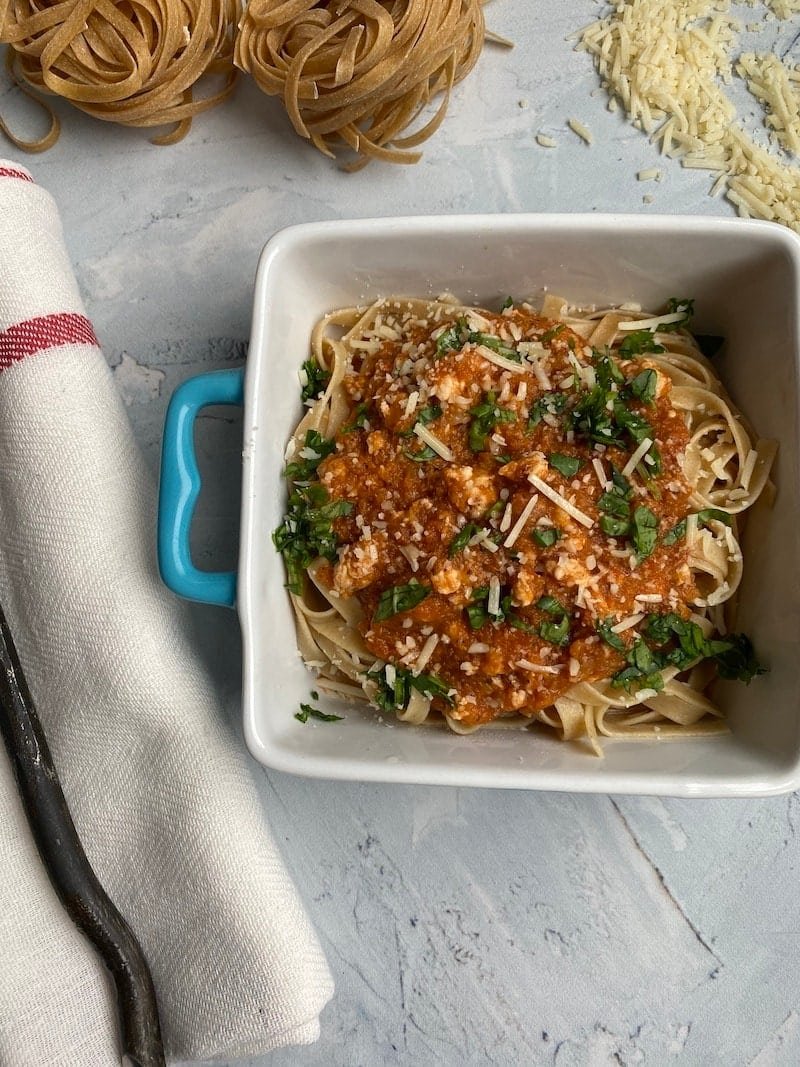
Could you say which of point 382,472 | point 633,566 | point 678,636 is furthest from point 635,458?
point 382,472

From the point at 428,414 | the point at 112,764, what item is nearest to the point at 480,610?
the point at 428,414

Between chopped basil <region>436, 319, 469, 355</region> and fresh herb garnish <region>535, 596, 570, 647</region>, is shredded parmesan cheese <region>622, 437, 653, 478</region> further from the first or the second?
chopped basil <region>436, 319, 469, 355</region>

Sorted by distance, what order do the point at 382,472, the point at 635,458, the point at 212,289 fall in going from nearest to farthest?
1. the point at 635,458
2. the point at 382,472
3. the point at 212,289

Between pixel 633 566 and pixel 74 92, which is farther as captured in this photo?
pixel 74 92

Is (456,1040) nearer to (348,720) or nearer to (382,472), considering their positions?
(348,720)

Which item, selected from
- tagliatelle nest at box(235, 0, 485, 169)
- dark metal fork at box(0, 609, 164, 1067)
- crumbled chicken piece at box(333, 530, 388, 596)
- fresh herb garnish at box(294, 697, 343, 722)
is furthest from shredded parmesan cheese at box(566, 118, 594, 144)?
dark metal fork at box(0, 609, 164, 1067)

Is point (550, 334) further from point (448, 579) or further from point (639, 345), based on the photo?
point (448, 579)
